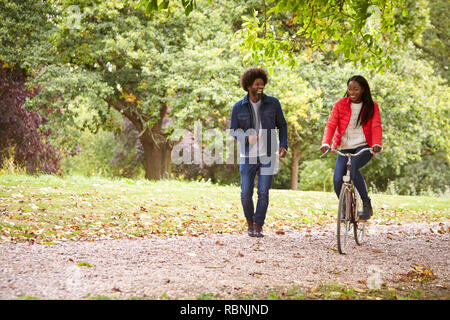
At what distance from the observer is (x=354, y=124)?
6113mm

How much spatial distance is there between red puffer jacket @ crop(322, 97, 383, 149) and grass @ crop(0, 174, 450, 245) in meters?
2.57

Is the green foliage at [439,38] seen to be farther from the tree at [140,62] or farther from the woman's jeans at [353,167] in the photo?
the woman's jeans at [353,167]

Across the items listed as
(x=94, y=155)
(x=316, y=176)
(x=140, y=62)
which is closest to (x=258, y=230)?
(x=140, y=62)

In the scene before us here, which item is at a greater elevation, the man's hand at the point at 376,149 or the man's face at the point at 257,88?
the man's face at the point at 257,88

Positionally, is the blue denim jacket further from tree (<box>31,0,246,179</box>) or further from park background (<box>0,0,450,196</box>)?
tree (<box>31,0,246,179</box>)

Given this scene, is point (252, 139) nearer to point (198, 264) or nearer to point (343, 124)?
point (343, 124)

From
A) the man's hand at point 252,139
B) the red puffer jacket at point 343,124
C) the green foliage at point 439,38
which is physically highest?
the green foliage at point 439,38

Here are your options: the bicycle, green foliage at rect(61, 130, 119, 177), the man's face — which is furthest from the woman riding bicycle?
green foliage at rect(61, 130, 119, 177)

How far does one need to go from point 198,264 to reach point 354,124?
8.72 feet

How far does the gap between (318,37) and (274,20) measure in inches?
423

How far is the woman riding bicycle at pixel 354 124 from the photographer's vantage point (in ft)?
19.8

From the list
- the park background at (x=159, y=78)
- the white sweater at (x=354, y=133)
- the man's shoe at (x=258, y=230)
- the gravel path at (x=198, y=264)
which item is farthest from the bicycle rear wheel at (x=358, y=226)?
the park background at (x=159, y=78)

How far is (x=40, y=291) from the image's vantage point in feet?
12.0

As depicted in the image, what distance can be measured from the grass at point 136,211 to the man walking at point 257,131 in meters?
1.49
